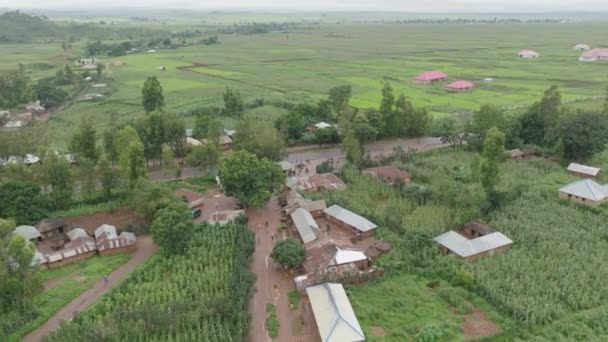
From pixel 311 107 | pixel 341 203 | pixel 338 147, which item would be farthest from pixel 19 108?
pixel 341 203

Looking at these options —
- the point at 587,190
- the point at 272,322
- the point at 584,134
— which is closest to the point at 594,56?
the point at 584,134

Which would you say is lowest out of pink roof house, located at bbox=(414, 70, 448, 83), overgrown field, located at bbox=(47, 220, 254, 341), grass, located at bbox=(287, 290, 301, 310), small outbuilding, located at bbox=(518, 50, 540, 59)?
grass, located at bbox=(287, 290, 301, 310)

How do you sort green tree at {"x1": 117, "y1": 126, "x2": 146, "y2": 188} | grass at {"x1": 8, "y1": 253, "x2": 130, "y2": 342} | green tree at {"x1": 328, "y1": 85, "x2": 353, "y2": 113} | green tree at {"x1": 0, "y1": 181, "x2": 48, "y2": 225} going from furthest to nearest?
green tree at {"x1": 328, "y1": 85, "x2": 353, "y2": 113} → green tree at {"x1": 117, "y1": 126, "x2": 146, "y2": 188} → green tree at {"x1": 0, "y1": 181, "x2": 48, "y2": 225} → grass at {"x1": 8, "y1": 253, "x2": 130, "y2": 342}

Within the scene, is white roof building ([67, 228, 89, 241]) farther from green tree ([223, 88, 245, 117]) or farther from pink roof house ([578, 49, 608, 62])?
pink roof house ([578, 49, 608, 62])

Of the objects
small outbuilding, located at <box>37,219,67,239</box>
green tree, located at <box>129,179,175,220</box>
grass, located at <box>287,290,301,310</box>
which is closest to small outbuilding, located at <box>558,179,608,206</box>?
grass, located at <box>287,290,301,310</box>

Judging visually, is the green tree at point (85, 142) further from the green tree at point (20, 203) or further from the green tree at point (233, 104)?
the green tree at point (233, 104)
